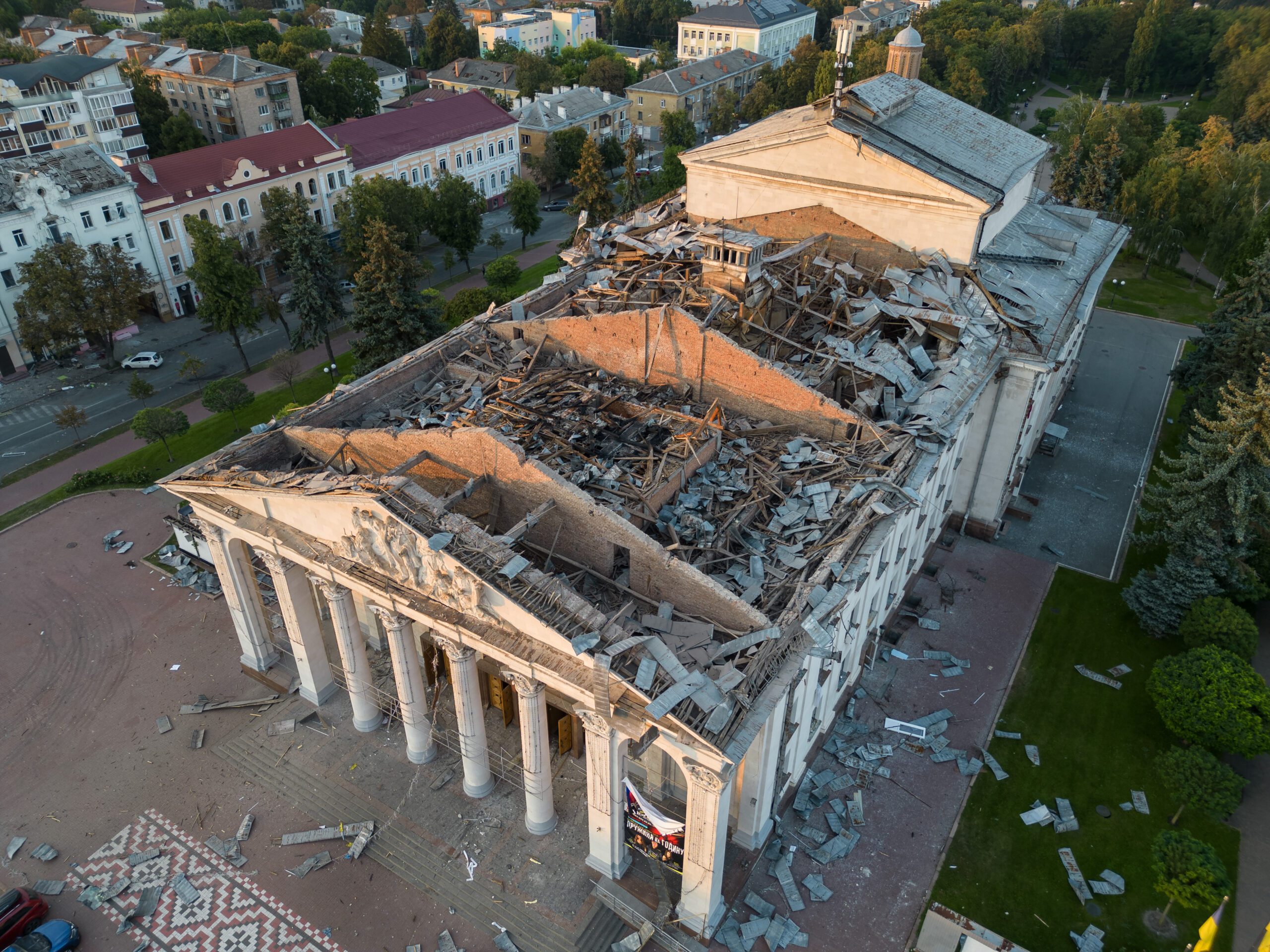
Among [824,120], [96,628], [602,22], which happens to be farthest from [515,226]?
[602,22]

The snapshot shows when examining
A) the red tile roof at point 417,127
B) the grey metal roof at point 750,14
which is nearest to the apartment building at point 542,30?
the grey metal roof at point 750,14

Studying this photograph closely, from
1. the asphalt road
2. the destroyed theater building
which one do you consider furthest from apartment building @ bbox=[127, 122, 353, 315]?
the destroyed theater building

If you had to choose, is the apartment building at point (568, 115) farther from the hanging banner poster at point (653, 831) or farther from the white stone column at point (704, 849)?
the white stone column at point (704, 849)

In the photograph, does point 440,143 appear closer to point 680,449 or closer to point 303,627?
point 303,627

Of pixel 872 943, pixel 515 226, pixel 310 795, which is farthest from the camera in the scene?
pixel 515 226

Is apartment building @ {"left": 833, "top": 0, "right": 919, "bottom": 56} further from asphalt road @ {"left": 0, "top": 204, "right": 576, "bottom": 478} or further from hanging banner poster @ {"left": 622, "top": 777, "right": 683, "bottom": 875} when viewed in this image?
Answer: hanging banner poster @ {"left": 622, "top": 777, "right": 683, "bottom": 875}

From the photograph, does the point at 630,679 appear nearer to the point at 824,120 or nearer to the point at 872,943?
the point at 872,943
